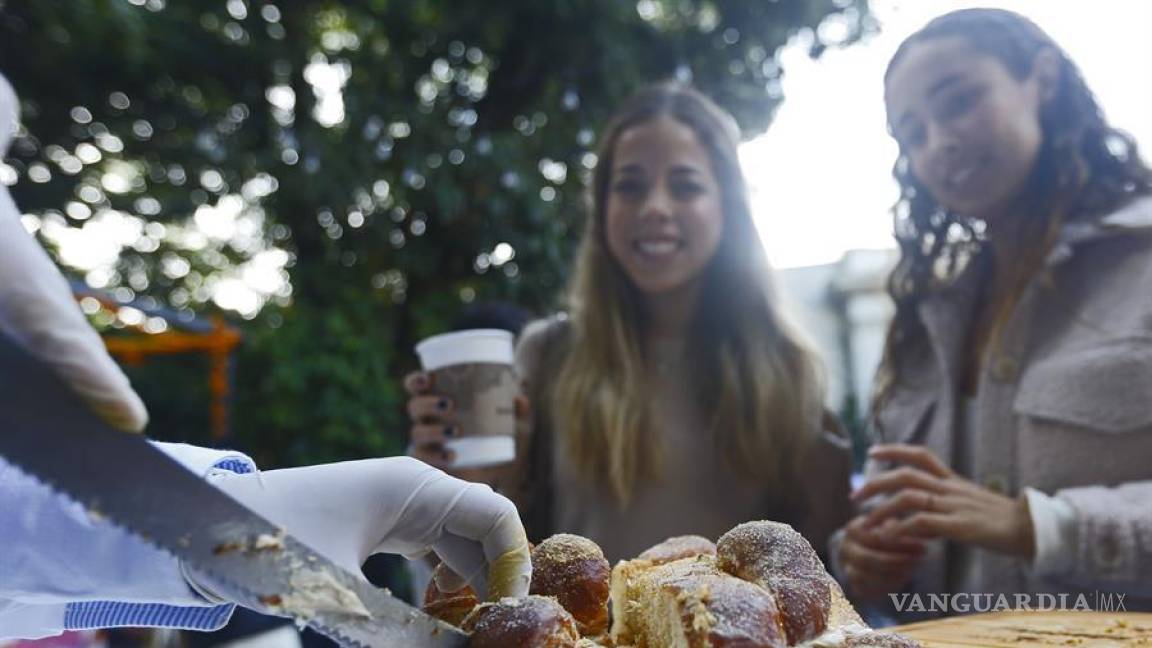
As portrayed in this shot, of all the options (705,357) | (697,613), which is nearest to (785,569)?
(697,613)

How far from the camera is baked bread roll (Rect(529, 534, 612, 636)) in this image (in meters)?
0.78

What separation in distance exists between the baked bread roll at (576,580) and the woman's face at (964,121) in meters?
0.92

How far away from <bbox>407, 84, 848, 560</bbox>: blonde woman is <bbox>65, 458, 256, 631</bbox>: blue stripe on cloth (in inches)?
29.8

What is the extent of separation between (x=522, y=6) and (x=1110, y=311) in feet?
7.42

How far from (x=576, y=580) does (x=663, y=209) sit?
3.46 ft

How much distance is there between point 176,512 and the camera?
1.53 feet

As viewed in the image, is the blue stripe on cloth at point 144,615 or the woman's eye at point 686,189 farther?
the woman's eye at point 686,189

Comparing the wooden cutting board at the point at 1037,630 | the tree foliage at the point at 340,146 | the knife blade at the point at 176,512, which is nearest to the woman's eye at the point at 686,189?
the tree foliage at the point at 340,146

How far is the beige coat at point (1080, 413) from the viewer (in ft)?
3.94

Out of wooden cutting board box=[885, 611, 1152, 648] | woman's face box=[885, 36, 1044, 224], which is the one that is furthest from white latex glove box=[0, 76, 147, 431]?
woman's face box=[885, 36, 1044, 224]

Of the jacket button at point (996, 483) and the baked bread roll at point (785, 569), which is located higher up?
the baked bread roll at point (785, 569)

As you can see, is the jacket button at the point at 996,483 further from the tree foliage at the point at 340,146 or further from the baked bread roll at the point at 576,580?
the tree foliage at the point at 340,146

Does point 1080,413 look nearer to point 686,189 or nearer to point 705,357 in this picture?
point 705,357

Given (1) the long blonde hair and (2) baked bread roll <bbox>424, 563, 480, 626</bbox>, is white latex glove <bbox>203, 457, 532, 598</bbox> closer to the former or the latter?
(2) baked bread roll <bbox>424, 563, 480, 626</bbox>
